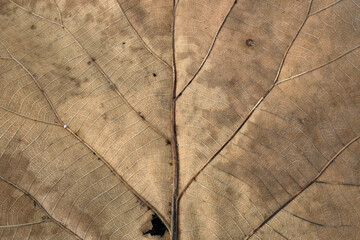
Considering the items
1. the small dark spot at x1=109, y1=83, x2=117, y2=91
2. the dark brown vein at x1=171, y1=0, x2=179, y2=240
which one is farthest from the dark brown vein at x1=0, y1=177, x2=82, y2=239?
the small dark spot at x1=109, y1=83, x2=117, y2=91

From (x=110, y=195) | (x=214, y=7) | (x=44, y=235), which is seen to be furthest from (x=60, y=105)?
(x=214, y=7)

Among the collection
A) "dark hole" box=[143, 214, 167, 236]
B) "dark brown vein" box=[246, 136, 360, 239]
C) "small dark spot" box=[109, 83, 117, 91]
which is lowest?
"dark hole" box=[143, 214, 167, 236]

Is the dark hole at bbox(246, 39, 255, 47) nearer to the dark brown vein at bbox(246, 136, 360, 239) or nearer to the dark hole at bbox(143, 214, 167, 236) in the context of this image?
the dark brown vein at bbox(246, 136, 360, 239)

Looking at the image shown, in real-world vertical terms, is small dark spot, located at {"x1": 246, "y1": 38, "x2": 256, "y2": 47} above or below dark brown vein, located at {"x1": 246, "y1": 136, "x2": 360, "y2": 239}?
above

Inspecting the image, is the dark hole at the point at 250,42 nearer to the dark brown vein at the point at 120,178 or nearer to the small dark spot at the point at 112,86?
the small dark spot at the point at 112,86

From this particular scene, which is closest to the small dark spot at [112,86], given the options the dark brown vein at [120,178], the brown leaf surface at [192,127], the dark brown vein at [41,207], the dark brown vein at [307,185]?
the brown leaf surface at [192,127]

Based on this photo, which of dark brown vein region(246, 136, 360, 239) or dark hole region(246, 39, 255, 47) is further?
dark hole region(246, 39, 255, 47)

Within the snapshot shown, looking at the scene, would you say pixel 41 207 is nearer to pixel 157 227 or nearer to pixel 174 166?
pixel 157 227
